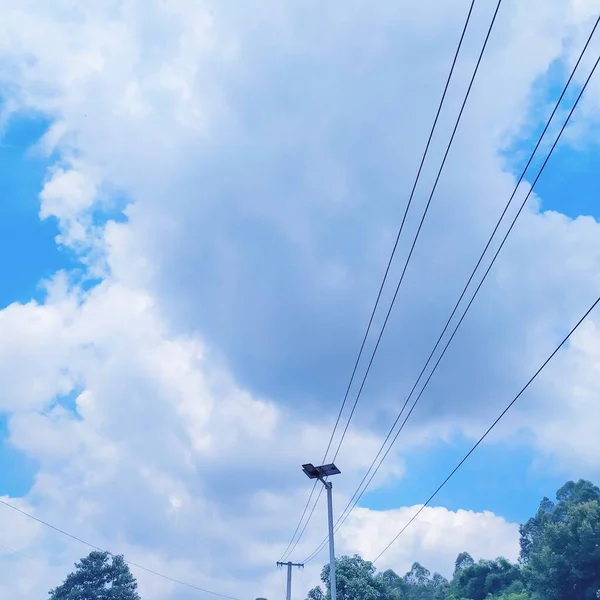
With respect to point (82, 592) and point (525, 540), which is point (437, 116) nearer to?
point (82, 592)

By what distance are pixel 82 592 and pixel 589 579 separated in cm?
6539

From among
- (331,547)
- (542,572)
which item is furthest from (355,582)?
(331,547)

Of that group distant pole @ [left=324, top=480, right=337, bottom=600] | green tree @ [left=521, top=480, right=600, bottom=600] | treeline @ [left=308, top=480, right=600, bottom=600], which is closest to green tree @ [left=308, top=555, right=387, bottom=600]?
treeline @ [left=308, top=480, right=600, bottom=600]

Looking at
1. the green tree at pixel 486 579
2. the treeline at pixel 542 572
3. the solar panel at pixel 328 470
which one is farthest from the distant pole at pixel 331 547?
the green tree at pixel 486 579

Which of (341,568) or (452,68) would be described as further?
(341,568)

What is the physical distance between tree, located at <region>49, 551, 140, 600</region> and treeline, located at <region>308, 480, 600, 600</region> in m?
33.6

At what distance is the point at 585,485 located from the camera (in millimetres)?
99125

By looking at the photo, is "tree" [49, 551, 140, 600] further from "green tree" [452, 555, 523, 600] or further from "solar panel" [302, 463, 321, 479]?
"solar panel" [302, 463, 321, 479]

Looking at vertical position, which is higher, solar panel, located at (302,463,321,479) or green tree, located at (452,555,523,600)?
green tree, located at (452,555,523,600)

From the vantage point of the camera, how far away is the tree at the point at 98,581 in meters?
89.2

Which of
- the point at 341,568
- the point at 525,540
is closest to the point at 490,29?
the point at 341,568

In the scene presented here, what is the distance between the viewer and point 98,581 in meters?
A: 91.4

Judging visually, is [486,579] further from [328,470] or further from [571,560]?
[328,470]

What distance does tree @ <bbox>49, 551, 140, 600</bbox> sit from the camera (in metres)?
89.2
